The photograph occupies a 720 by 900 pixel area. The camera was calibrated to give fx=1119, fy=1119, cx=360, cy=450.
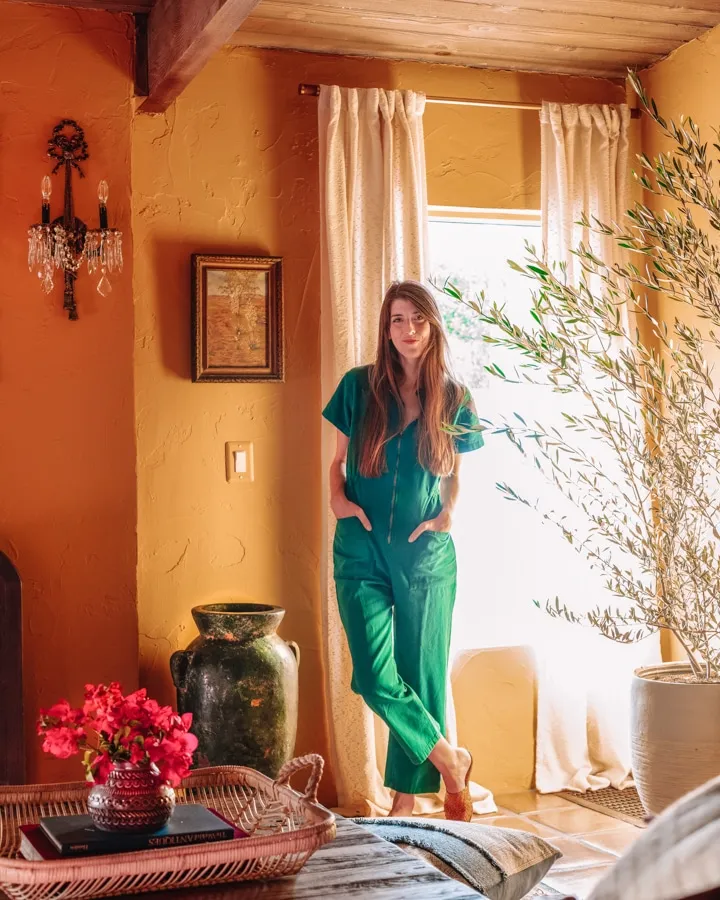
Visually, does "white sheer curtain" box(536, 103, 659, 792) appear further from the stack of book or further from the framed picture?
the stack of book

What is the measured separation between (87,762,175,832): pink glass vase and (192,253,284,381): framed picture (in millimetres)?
2141

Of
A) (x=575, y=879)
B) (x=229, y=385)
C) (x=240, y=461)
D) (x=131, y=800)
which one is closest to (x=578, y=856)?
(x=575, y=879)

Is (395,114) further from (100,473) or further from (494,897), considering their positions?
(494,897)

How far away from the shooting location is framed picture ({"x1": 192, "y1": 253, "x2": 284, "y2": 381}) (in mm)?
3781

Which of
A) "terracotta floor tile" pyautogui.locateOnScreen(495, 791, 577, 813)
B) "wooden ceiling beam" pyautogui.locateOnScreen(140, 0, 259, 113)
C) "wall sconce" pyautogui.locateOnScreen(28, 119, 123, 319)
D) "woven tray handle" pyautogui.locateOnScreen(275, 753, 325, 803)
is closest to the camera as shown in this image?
"woven tray handle" pyautogui.locateOnScreen(275, 753, 325, 803)

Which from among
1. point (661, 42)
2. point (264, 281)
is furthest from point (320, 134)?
point (661, 42)

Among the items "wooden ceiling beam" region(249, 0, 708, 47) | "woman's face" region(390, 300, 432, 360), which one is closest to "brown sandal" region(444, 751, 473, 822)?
"woman's face" region(390, 300, 432, 360)

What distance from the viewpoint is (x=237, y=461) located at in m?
3.85

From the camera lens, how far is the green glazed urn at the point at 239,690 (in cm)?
338

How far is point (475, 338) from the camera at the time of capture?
425 cm

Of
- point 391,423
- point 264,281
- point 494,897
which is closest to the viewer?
point 494,897

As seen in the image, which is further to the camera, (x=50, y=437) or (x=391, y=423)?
(x=391, y=423)

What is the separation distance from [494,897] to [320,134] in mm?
2651

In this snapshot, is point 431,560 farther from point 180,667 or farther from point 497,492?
point 180,667
